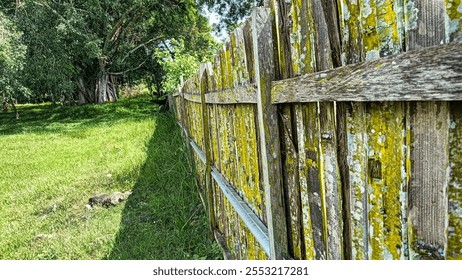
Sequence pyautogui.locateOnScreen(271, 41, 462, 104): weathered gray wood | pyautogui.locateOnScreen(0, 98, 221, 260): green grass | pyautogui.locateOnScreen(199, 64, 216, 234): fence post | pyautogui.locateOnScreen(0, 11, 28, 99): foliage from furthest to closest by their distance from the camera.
A: pyautogui.locateOnScreen(0, 11, 28, 99): foliage → pyautogui.locateOnScreen(0, 98, 221, 260): green grass → pyautogui.locateOnScreen(199, 64, 216, 234): fence post → pyautogui.locateOnScreen(271, 41, 462, 104): weathered gray wood

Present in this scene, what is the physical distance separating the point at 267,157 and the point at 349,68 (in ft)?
1.96

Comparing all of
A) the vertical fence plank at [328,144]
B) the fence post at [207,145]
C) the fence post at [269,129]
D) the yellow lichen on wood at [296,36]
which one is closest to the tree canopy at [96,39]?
the fence post at [207,145]

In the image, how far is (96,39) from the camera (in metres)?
14.3

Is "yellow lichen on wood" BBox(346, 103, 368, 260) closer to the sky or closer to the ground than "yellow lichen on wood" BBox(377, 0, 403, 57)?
closer to the ground

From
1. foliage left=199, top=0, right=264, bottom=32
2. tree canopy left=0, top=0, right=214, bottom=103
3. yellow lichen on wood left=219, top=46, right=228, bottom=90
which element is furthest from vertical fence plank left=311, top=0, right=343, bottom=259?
foliage left=199, top=0, right=264, bottom=32

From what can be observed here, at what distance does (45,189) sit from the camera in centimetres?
530

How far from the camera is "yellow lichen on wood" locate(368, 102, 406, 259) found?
769 millimetres

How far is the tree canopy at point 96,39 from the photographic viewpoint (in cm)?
1251

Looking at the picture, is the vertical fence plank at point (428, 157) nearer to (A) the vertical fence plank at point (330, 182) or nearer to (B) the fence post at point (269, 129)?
(A) the vertical fence plank at point (330, 182)

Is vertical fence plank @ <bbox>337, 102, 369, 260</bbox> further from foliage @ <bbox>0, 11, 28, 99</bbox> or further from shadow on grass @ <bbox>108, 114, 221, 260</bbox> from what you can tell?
foliage @ <bbox>0, 11, 28, 99</bbox>

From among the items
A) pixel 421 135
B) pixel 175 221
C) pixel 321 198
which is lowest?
pixel 175 221
